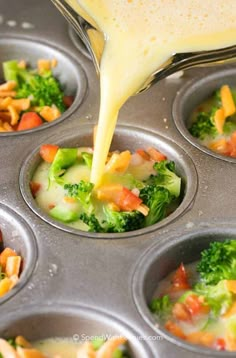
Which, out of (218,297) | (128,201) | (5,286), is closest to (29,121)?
(128,201)

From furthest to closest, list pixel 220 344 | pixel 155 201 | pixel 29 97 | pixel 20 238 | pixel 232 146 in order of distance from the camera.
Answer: pixel 29 97 < pixel 232 146 < pixel 155 201 < pixel 20 238 < pixel 220 344

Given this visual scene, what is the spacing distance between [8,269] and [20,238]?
0.50ft

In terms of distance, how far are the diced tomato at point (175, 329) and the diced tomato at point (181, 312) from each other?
41mm

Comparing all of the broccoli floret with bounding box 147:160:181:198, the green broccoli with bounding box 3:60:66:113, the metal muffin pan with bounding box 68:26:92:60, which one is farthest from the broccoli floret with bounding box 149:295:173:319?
the metal muffin pan with bounding box 68:26:92:60

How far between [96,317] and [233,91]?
5.68 feet

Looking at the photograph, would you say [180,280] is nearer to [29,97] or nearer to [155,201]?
[155,201]

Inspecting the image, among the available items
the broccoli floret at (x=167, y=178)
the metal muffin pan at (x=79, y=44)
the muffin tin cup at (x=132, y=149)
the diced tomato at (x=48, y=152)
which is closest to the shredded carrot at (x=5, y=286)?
the muffin tin cup at (x=132, y=149)

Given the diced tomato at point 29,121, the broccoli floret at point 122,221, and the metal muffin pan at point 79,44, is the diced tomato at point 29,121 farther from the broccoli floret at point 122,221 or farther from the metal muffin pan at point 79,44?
the broccoli floret at point 122,221

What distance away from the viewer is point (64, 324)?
3014mm

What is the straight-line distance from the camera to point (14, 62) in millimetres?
4430

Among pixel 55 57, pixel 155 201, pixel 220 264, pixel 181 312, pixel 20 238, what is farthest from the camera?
pixel 55 57

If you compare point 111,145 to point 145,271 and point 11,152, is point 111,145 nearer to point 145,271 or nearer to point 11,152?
point 11,152

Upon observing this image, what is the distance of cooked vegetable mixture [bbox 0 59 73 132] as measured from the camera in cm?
408

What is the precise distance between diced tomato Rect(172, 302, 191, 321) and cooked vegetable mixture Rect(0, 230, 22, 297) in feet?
2.04
